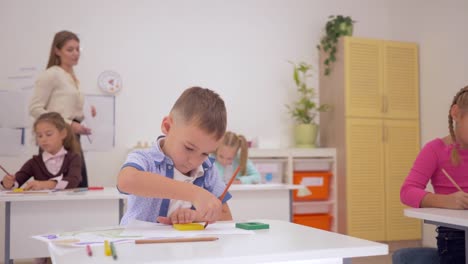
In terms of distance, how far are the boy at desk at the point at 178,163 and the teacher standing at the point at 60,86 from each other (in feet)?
7.34

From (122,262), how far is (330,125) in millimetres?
4697

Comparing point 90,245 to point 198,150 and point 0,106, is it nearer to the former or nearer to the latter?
point 198,150

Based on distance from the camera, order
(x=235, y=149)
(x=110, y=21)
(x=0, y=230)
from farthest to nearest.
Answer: (x=110, y=21) < (x=0, y=230) < (x=235, y=149)

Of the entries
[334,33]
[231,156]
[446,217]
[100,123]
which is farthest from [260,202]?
[334,33]

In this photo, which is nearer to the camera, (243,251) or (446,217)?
(243,251)

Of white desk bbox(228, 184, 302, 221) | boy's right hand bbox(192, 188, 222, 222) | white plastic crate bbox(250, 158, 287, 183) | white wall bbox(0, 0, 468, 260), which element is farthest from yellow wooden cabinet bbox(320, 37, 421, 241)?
boy's right hand bbox(192, 188, 222, 222)

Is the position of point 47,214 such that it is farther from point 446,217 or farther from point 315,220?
point 315,220

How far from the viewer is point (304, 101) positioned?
5.41m

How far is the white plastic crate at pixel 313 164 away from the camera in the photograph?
205 inches

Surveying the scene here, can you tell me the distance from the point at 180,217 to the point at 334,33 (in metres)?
4.23

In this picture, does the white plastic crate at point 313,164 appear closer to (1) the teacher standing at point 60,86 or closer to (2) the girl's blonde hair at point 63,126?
(1) the teacher standing at point 60,86

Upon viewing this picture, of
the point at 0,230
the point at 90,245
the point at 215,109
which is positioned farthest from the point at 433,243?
the point at 90,245

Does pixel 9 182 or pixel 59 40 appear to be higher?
pixel 59 40

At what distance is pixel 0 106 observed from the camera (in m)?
4.58
